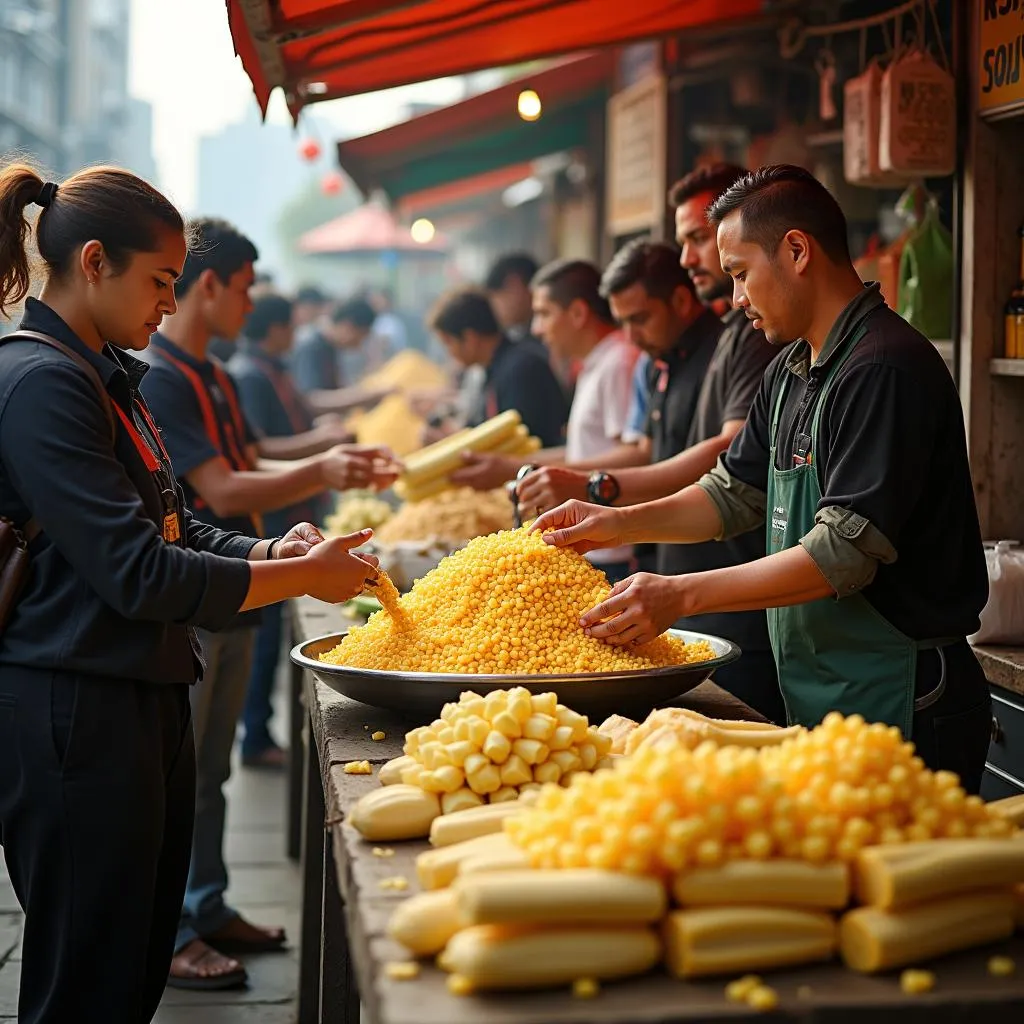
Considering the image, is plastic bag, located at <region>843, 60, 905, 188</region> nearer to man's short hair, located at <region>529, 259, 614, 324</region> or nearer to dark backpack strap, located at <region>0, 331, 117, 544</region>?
man's short hair, located at <region>529, 259, 614, 324</region>

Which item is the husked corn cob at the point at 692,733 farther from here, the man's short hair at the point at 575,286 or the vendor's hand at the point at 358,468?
the man's short hair at the point at 575,286

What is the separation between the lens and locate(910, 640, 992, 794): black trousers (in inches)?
93.7

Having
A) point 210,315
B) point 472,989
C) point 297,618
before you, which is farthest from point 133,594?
point 210,315

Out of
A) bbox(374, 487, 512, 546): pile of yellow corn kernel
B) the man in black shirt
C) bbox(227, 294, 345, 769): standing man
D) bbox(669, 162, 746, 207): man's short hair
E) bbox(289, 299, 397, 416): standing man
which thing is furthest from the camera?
bbox(289, 299, 397, 416): standing man

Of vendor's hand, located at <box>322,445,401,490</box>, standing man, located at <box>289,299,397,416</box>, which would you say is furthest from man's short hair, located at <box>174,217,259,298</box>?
standing man, located at <box>289,299,397,416</box>

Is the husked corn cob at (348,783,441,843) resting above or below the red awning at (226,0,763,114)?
below

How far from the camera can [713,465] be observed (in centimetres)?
361

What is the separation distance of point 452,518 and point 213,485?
118cm

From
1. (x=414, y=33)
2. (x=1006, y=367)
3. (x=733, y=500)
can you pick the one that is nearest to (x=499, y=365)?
(x=414, y=33)

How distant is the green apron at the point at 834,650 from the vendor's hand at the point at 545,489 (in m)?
0.78

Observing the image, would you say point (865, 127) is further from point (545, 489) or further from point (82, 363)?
point (82, 363)

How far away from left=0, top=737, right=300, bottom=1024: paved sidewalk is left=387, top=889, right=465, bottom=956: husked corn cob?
2462 millimetres

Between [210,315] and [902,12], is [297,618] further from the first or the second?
[902,12]

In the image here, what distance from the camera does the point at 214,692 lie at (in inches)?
163
